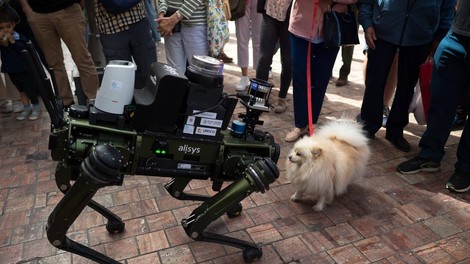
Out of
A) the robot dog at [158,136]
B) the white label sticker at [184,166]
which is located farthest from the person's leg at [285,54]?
the white label sticker at [184,166]

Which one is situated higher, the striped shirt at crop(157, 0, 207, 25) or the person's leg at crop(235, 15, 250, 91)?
the striped shirt at crop(157, 0, 207, 25)

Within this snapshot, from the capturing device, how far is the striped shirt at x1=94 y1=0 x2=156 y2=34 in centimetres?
314

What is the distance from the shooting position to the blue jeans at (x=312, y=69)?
127 inches

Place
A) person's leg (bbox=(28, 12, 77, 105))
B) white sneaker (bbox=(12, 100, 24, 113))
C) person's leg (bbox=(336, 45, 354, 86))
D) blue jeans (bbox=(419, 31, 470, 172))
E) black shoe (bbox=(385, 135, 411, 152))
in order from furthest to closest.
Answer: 1. person's leg (bbox=(336, 45, 354, 86))
2. white sneaker (bbox=(12, 100, 24, 113))
3. black shoe (bbox=(385, 135, 411, 152))
4. person's leg (bbox=(28, 12, 77, 105))
5. blue jeans (bbox=(419, 31, 470, 172))

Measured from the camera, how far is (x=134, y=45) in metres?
3.33

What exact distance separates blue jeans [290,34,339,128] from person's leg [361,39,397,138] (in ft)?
1.27

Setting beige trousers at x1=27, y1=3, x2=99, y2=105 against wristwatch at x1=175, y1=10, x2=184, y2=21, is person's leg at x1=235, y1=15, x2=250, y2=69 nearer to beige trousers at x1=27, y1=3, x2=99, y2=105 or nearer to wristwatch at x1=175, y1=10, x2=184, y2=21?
wristwatch at x1=175, y1=10, x2=184, y2=21

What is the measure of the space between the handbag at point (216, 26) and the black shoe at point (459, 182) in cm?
223

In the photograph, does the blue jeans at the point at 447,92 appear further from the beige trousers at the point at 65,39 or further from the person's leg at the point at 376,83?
the beige trousers at the point at 65,39

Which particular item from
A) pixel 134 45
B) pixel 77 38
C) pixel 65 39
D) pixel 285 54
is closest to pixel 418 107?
pixel 285 54

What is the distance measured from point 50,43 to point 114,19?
85 centimetres

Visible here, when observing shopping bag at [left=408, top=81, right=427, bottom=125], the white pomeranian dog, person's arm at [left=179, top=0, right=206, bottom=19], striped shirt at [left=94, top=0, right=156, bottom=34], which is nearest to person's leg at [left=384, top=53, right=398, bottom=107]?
shopping bag at [left=408, top=81, right=427, bottom=125]

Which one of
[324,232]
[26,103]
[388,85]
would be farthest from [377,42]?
[26,103]

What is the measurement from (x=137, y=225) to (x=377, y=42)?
2.56 metres
